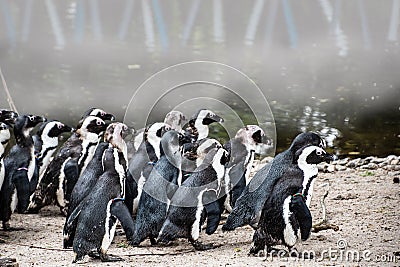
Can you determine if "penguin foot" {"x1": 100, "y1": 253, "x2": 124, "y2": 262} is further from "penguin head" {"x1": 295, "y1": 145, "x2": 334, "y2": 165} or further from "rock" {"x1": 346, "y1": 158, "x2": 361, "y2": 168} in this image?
"rock" {"x1": 346, "y1": 158, "x2": 361, "y2": 168}

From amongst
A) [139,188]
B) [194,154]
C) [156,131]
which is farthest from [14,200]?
[194,154]

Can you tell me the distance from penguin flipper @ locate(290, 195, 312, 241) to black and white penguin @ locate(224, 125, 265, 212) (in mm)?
1129

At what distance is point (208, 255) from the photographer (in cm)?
504

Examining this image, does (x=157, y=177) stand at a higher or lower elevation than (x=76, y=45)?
higher

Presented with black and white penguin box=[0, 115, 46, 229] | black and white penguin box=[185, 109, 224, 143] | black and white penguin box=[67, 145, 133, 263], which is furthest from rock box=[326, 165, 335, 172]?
black and white penguin box=[67, 145, 133, 263]

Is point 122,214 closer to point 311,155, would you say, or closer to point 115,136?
point 115,136

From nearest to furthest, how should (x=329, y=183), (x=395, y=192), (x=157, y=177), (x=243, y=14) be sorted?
(x=157, y=177) < (x=395, y=192) < (x=329, y=183) < (x=243, y=14)

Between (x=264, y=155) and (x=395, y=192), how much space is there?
240cm

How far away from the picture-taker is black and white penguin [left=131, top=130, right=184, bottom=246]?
17.5 feet

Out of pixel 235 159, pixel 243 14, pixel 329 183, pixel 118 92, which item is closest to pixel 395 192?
pixel 329 183

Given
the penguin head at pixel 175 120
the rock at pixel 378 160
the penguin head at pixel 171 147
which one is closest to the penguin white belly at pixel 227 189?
the penguin head at pixel 171 147

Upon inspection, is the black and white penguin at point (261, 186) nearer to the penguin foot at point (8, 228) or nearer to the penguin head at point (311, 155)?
the penguin head at point (311, 155)

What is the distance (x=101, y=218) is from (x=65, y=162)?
1.66 metres

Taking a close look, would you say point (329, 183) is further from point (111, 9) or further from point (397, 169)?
point (111, 9)
